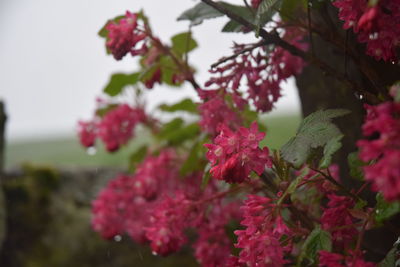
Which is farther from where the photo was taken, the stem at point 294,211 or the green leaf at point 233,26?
the green leaf at point 233,26

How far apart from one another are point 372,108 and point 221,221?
2.09 feet

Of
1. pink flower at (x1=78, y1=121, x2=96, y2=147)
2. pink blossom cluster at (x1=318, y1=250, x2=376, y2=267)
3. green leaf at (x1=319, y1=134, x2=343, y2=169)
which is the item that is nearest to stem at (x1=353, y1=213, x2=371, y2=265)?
pink blossom cluster at (x1=318, y1=250, x2=376, y2=267)

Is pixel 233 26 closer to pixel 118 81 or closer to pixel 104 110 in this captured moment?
pixel 118 81

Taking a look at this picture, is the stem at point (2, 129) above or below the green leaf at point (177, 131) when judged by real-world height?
above

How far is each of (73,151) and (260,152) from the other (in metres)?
3.43

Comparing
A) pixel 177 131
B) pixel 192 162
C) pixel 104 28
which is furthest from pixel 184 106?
pixel 104 28

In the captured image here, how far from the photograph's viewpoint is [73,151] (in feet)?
12.7

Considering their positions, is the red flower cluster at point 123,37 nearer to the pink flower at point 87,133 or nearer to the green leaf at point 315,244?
the green leaf at point 315,244

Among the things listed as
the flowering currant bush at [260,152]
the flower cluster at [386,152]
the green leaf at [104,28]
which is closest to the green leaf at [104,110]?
the flowering currant bush at [260,152]

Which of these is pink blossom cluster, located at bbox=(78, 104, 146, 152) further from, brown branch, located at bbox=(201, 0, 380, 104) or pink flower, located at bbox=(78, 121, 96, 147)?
brown branch, located at bbox=(201, 0, 380, 104)

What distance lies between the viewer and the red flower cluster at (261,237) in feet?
2.11

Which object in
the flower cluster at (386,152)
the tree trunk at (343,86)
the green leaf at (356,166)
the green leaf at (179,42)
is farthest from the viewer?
the green leaf at (179,42)

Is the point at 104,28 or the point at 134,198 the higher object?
the point at 104,28

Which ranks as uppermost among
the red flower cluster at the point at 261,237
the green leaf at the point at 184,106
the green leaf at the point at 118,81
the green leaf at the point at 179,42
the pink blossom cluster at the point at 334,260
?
the green leaf at the point at 179,42
